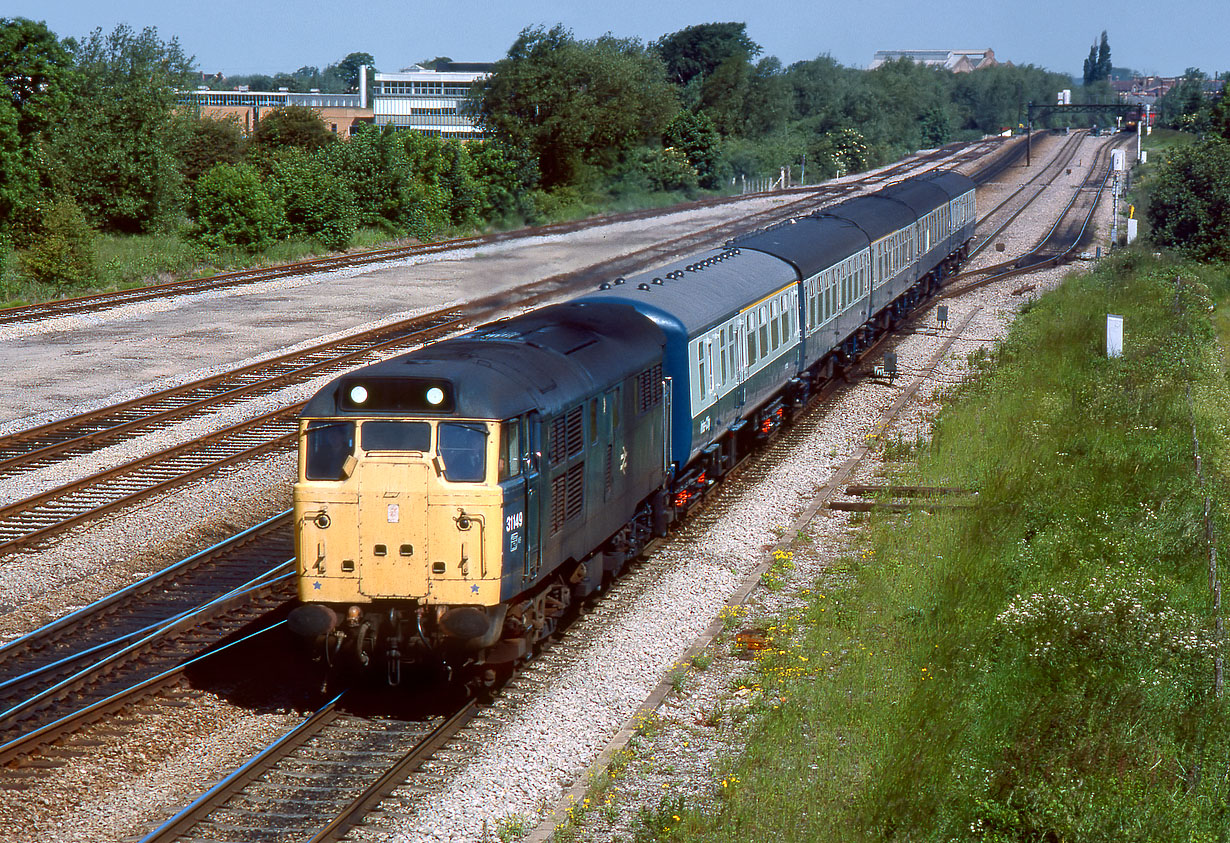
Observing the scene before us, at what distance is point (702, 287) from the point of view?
735 inches

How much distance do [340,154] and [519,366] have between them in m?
43.0

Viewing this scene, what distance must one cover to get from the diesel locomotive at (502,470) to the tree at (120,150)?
3968 cm

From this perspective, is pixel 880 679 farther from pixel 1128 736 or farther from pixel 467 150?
pixel 467 150

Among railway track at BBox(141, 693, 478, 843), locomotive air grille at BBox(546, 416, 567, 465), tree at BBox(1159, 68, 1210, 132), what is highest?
tree at BBox(1159, 68, 1210, 132)

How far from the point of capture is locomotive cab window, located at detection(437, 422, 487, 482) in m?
11.0

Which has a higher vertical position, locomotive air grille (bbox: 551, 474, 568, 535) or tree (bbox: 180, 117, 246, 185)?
tree (bbox: 180, 117, 246, 185)

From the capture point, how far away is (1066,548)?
14945 millimetres

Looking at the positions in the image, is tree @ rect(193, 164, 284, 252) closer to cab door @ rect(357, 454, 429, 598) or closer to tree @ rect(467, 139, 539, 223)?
tree @ rect(467, 139, 539, 223)

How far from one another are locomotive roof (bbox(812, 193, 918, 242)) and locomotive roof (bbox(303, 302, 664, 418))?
15.8 metres

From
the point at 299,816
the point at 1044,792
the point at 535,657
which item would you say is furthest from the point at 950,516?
the point at 299,816

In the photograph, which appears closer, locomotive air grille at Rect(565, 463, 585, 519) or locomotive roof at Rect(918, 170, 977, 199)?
locomotive air grille at Rect(565, 463, 585, 519)

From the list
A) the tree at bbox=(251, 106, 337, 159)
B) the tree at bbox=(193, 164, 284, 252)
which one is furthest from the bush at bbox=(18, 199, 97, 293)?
the tree at bbox=(251, 106, 337, 159)

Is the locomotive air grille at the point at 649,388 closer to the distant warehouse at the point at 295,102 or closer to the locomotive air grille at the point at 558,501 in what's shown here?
the locomotive air grille at the point at 558,501

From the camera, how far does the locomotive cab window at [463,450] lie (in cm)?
1104
